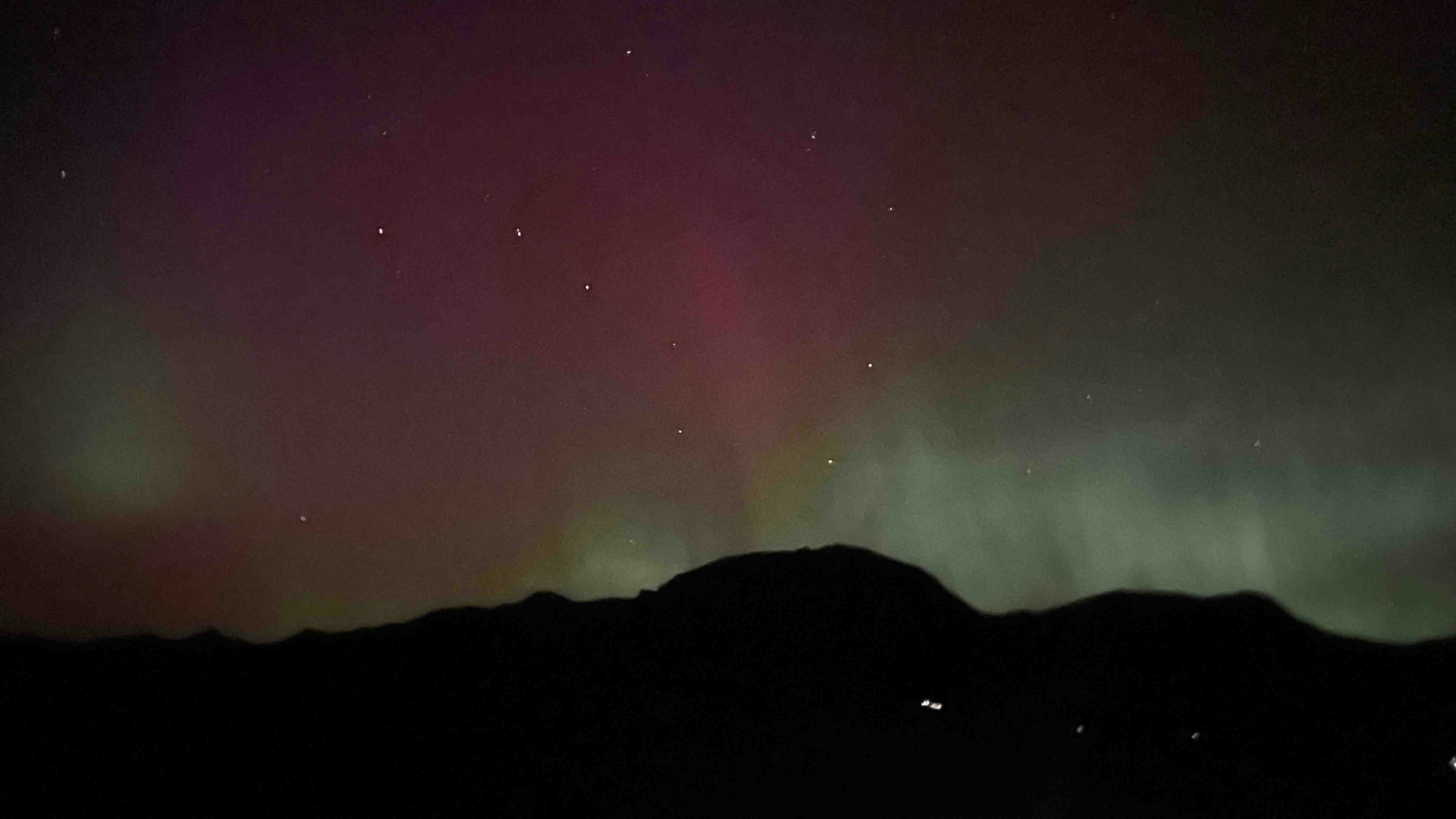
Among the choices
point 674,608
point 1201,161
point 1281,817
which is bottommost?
point 1281,817

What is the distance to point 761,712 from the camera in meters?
1.03

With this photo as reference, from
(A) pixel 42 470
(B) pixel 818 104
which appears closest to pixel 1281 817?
(B) pixel 818 104

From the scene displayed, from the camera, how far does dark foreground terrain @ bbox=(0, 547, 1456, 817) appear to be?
1007 millimetres

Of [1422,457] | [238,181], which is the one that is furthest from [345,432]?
[1422,457]

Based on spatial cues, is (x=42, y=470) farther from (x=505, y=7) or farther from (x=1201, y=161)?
(x=1201, y=161)

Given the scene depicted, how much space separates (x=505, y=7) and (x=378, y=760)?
0.59 m

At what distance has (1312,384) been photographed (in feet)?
3.54

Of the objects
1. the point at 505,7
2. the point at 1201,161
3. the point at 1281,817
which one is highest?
the point at 505,7

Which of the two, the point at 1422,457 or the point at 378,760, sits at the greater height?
the point at 1422,457

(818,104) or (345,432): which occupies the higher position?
(818,104)

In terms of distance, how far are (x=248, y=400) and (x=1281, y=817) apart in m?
0.85

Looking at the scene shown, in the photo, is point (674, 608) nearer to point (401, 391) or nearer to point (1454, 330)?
point (401, 391)

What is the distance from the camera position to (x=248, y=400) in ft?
3.38

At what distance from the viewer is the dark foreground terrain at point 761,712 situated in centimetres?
101
